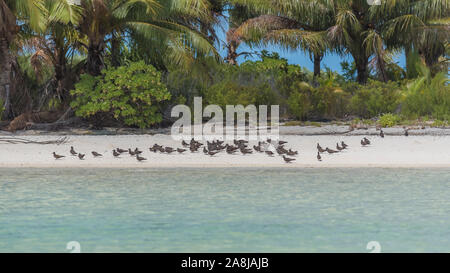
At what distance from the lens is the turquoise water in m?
6.73

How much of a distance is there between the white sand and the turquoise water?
2.33 feet

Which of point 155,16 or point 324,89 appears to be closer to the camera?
point 155,16

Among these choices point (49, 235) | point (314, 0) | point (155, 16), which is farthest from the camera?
point (314, 0)

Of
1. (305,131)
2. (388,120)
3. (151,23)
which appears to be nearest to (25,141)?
(151,23)

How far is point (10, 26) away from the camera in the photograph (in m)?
19.1

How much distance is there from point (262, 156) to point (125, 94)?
23.5 feet

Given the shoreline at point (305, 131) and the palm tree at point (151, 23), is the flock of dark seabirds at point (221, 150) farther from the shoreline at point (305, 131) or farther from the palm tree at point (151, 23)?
the palm tree at point (151, 23)

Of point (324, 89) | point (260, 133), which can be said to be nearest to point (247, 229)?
point (260, 133)

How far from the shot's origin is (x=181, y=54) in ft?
62.4

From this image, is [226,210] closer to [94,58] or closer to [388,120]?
[388,120]
